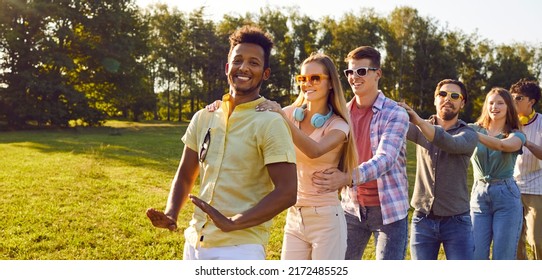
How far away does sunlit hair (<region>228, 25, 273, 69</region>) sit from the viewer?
111 inches

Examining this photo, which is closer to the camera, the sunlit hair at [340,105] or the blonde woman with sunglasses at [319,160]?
the blonde woman with sunglasses at [319,160]

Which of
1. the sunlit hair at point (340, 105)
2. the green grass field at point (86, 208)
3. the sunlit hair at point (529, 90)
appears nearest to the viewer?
the sunlit hair at point (340, 105)

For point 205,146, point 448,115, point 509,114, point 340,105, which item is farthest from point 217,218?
point 509,114

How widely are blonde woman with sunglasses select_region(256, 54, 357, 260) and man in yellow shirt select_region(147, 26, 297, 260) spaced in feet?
2.44

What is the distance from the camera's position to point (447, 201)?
182 inches

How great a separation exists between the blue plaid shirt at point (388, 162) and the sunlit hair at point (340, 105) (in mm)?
131

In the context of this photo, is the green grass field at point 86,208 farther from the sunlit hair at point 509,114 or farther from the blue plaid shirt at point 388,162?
the blue plaid shirt at point 388,162

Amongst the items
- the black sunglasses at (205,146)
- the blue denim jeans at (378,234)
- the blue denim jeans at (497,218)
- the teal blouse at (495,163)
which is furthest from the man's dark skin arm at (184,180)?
the teal blouse at (495,163)

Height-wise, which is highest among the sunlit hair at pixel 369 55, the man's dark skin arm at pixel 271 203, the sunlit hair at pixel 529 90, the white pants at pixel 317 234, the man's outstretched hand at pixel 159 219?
the sunlit hair at pixel 369 55

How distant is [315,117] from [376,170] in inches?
23.7

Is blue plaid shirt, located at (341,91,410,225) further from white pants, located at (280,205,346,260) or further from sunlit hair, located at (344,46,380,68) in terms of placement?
white pants, located at (280,205,346,260)

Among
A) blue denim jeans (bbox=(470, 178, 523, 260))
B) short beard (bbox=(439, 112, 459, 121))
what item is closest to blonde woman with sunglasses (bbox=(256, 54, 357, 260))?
short beard (bbox=(439, 112, 459, 121))

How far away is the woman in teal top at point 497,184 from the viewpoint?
5.16m
